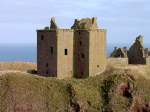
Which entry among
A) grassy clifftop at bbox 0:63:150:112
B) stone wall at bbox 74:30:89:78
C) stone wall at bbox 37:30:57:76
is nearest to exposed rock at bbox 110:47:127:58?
grassy clifftop at bbox 0:63:150:112

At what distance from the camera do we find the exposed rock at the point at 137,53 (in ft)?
265

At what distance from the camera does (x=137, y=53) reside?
81.8 meters

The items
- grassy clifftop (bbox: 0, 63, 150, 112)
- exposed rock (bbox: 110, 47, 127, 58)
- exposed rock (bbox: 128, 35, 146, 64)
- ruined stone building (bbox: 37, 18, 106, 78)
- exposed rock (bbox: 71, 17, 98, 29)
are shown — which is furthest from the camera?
exposed rock (bbox: 110, 47, 127, 58)

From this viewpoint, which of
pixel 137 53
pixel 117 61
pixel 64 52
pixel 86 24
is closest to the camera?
pixel 64 52

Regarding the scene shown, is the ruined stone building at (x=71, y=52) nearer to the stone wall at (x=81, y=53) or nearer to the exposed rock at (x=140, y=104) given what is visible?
the stone wall at (x=81, y=53)

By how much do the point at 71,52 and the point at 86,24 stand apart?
4.14m

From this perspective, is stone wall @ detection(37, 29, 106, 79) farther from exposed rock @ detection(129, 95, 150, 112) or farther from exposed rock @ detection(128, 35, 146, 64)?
exposed rock @ detection(128, 35, 146, 64)

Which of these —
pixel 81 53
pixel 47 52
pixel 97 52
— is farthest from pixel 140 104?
pixel 47 52

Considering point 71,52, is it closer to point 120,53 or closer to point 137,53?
point 137,53

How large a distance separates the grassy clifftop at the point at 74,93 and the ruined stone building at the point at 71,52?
5.93 feet

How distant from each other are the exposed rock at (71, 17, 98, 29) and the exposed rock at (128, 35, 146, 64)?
9366mm

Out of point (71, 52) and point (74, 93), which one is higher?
point (71, 52)

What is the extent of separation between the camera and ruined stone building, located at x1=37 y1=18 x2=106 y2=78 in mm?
71188

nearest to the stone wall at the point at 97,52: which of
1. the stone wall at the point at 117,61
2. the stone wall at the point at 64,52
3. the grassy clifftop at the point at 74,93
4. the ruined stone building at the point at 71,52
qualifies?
the ruined stone building at the point at 71,52
